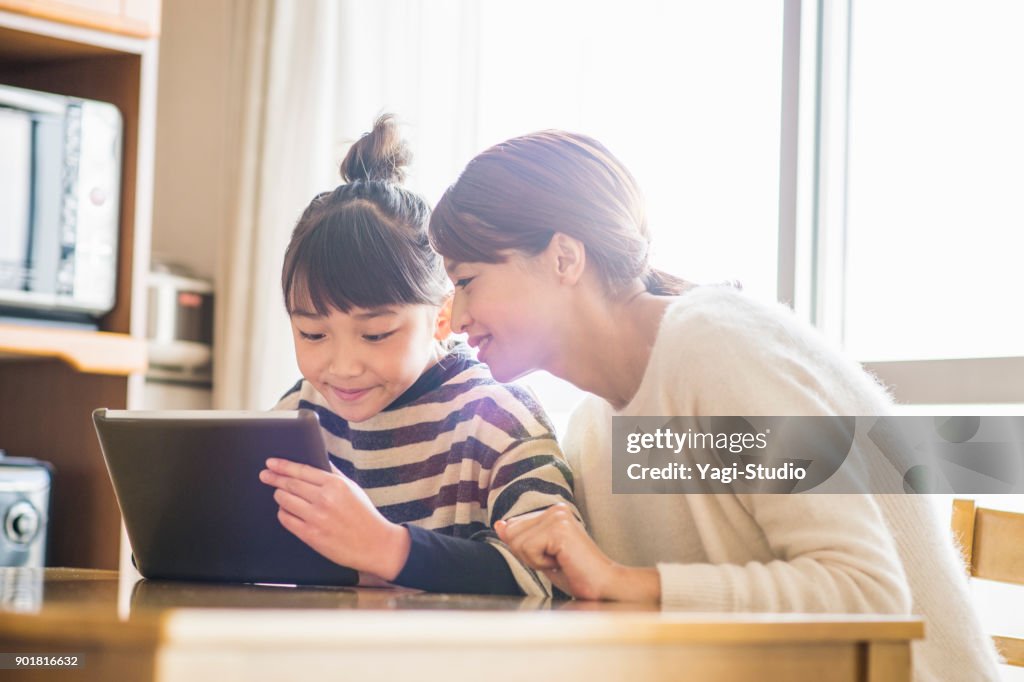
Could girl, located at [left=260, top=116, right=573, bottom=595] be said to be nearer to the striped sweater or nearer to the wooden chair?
the striped sweater

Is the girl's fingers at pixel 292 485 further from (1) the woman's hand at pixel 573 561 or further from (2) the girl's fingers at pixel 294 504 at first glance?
(1) the woman's hand at pixel 573 561

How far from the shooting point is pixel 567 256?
1146 millimetres

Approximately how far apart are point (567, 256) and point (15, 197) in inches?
32.8

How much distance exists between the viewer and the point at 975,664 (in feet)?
3.13

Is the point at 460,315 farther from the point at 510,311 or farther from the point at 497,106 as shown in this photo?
the point at 497,106

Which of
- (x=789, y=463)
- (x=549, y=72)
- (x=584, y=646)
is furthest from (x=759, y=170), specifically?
(x=584, y=646)

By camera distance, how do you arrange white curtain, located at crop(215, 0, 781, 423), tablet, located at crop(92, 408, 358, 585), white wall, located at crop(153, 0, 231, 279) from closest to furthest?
tablet, located at crop(92, 408, 358, 585) → white curtain, located at crop(215, 0, 781, 423) → white wall, located at crop(153, 0, 231, 279)

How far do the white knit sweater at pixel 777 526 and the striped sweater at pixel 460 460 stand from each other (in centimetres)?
11

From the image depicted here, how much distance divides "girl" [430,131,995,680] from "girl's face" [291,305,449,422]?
11 cm

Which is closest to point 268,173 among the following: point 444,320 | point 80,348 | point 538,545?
point 80,348

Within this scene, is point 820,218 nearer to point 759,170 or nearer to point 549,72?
point 759,170

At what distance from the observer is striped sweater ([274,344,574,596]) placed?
1.03 metres

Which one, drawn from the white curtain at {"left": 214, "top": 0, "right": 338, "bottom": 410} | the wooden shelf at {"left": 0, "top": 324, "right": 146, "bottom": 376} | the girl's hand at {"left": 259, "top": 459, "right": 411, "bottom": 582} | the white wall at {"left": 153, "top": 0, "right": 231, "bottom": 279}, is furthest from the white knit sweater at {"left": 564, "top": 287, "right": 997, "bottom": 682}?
the white wall at {"left": 153, "top": 0, "right": 231, "bottom": 279}

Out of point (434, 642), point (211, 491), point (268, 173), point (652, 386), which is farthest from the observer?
point (268, 173)
